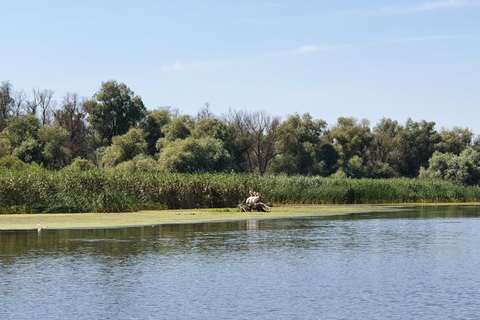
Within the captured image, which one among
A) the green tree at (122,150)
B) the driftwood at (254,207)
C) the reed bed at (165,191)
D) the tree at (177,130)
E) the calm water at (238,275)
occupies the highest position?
the tree at (177,130)

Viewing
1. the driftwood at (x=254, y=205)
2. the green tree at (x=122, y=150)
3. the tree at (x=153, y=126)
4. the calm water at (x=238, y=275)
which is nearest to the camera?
the calm water at (x=238, y=275)

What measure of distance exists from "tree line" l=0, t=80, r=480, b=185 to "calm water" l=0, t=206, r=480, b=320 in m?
65.0

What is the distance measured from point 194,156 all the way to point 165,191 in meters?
40.6

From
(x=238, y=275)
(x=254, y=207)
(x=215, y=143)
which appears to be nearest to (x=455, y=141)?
(x=215, y=143)

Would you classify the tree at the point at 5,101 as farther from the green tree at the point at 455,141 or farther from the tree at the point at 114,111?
the green tree at the point at 455,141

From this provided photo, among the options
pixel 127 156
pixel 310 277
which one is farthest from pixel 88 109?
pixel 310 277

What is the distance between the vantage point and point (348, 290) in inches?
672

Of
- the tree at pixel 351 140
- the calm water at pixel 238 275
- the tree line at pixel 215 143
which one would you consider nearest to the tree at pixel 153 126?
the tree line at pixel 215 143

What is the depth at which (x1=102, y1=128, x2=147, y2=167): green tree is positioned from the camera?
100562 millimetres

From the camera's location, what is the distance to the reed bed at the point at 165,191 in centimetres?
4666

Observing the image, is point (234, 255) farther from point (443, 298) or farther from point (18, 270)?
point (443, 298)

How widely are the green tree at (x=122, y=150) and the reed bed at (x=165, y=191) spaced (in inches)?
1521

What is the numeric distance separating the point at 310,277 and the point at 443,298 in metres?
4.16

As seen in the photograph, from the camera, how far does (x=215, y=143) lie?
101875 mm
